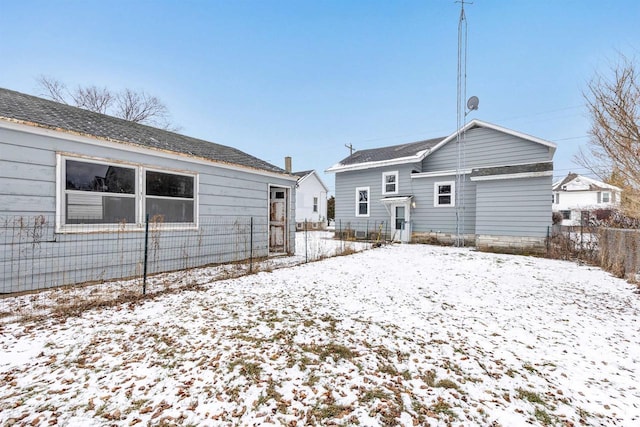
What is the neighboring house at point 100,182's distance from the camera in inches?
186

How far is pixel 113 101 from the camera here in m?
21.5

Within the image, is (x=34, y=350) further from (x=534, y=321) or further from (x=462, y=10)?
(x=462, y=10)

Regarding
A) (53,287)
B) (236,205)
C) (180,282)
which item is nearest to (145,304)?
(180,282)

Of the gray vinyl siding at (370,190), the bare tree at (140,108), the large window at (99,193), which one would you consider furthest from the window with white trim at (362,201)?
the bare tree at (140,108)

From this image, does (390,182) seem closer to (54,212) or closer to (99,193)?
(99,193)

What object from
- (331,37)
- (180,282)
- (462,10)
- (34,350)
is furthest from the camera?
(331,37)

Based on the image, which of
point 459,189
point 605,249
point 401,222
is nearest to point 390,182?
point 401,222

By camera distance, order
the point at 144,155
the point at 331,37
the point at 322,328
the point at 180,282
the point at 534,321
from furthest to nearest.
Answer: the point at 331,37
the point at 144,155
the point at 180,282
the point at 534,321
the point at 322,328

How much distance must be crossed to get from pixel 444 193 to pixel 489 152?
288 cm

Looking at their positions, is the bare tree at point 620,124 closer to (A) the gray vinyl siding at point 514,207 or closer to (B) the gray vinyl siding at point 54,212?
(A) the gray vinyl siding at point 514,207

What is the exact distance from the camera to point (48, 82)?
18844mm

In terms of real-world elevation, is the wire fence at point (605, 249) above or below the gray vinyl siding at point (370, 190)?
below

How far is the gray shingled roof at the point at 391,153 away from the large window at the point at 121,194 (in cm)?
1157

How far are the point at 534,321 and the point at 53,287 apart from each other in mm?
8628
